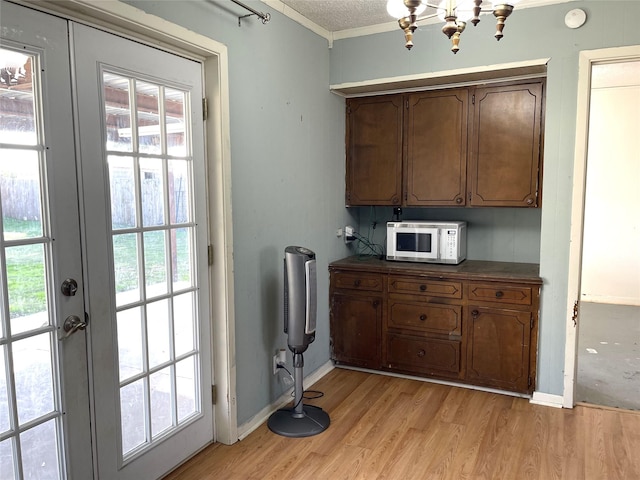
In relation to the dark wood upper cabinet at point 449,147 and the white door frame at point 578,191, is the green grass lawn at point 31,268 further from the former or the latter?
the white door frame at point 578,191

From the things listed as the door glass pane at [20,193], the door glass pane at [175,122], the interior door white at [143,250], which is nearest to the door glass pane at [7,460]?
the interior door white at [143,250]

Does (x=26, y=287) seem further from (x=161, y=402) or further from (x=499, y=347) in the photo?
(x=499, y=347)

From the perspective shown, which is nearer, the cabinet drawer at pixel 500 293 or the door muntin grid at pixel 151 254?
the door muntin grid at pixel 151 254

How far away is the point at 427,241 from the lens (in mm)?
3629

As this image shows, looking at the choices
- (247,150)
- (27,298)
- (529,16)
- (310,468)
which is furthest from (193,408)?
(529,16)

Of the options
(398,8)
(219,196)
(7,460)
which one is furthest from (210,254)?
(398,8)

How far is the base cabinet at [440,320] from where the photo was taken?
3.22 m

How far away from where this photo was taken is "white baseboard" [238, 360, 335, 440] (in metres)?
2.81

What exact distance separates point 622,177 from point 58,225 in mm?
6022

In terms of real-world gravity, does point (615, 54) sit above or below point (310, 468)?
above

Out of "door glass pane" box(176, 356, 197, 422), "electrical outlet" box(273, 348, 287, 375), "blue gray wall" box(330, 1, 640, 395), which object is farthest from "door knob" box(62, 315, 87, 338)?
"blue gray wall" box(330, 1, 640, 395)

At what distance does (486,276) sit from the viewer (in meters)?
3.25

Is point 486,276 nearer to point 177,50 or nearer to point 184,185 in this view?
point 184,185

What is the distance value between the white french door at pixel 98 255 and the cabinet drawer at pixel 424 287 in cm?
154
